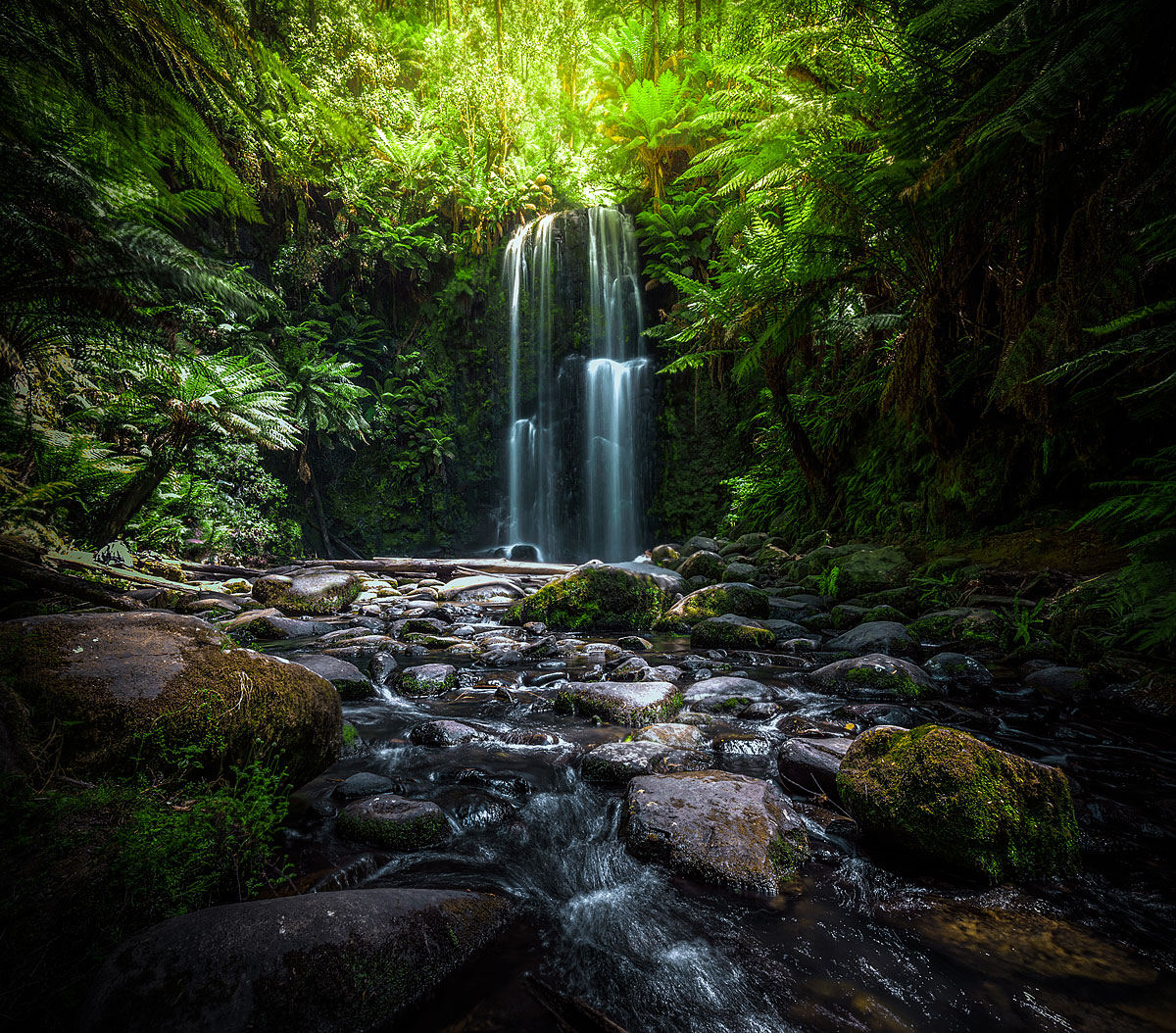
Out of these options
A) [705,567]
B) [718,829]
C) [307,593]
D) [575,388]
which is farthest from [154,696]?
[575,388]

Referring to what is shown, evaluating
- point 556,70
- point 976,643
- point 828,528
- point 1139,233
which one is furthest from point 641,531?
point 556,70

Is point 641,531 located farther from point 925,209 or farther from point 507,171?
point 507,171

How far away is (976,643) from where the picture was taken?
159 inches

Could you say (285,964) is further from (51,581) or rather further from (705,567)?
(705,567)

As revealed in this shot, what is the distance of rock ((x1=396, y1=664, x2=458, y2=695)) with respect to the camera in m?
3.89

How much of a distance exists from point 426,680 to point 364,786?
1668 mm

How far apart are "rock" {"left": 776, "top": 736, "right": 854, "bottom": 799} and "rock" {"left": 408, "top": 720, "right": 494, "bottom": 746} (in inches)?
65.7

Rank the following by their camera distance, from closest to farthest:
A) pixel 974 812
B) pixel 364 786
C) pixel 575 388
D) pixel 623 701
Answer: pixel 974 812, pixel 364 786, pixel 623 701, pixel 575 388

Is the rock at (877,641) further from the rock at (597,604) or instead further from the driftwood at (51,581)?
the driftwood at (51,581)

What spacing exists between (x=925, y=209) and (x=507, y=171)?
50.6ft

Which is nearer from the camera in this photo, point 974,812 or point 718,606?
point 974,812

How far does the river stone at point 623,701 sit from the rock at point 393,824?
4.65 ft

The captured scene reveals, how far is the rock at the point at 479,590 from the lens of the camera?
Result: 8.30 metres

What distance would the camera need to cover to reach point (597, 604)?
20.2 feet
